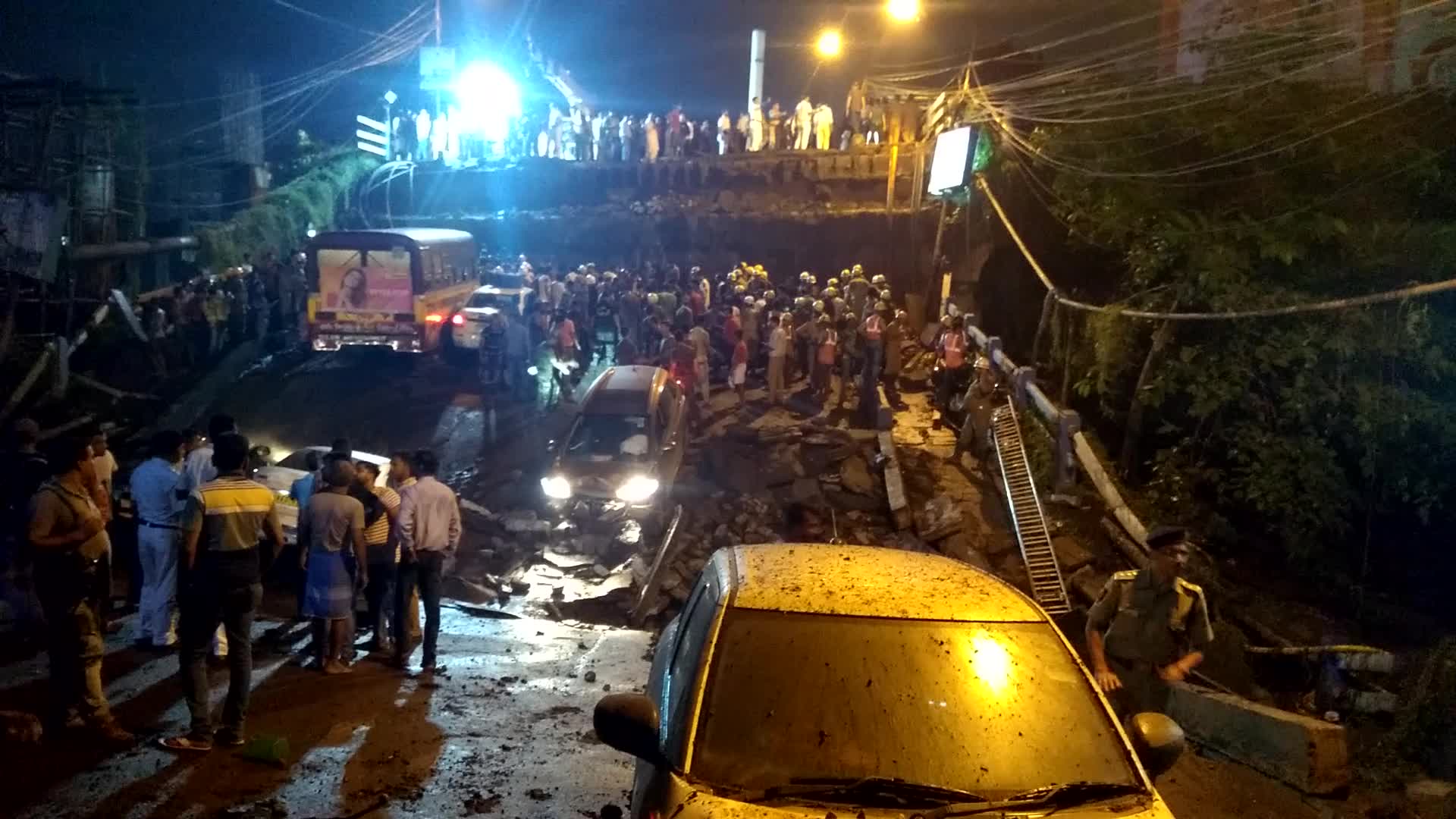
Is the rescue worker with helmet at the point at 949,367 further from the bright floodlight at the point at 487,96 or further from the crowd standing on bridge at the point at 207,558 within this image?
the bright floodlight at the point at 487,96

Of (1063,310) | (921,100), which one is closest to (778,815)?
(1063,310)

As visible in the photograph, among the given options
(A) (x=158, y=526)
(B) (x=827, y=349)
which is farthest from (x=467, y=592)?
(B) (x=827, y=349)

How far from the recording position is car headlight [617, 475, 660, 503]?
14.4m

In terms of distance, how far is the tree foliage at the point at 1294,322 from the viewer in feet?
39.6

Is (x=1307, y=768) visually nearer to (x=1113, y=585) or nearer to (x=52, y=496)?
(x=1113, y=585)

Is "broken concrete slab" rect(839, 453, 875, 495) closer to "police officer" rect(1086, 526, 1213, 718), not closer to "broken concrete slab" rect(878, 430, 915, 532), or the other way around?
"broken concrete slab" rect(878, 430, 915, 532)

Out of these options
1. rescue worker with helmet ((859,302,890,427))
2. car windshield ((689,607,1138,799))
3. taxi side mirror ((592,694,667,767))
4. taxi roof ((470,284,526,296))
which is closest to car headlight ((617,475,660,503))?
rescue worker with helmet ((859,302,890,427))

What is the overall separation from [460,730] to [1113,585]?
4199 millimetres

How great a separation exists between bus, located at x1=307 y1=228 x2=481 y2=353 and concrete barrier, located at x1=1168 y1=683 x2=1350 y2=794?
15769mm

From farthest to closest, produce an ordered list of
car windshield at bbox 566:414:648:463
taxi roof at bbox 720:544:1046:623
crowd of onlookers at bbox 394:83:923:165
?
crowd of onlookers at bbox 394:83:923:165 → car windshield at bbox 566:414:648:463 → taxi roof at bbox 720:544:1046:623

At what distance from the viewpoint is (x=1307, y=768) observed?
683 centimetres

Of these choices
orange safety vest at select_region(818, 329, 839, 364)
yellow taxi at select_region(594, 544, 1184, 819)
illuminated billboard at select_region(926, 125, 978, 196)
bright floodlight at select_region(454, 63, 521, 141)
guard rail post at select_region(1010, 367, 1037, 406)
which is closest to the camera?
yellow taxi at select_region(594, 544, 1184, 819)

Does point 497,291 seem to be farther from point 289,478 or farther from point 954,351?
point 289,478

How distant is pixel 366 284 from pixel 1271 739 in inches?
682
